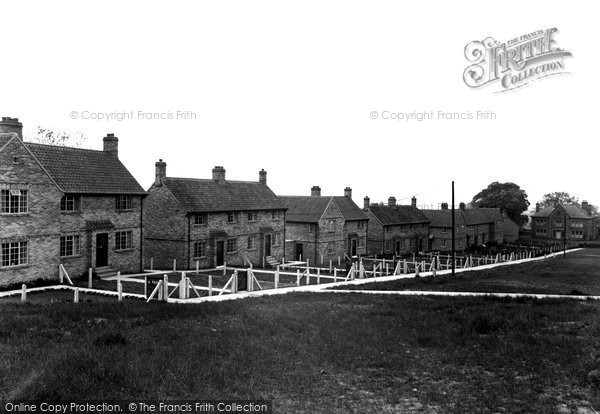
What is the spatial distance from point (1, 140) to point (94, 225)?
7908 millimetres

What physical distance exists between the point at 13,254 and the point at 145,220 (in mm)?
14699

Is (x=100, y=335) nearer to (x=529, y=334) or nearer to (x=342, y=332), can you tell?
(x=342, y=332)

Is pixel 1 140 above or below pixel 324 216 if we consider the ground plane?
above

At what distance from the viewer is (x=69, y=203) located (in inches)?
1259

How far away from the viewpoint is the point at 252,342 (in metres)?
14.0

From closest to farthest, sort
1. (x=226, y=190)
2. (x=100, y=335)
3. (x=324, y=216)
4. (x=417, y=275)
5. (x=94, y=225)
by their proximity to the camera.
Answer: (x=100, y=335), (x=94, y=225), (x=417, y=275), (x=226, y=190), (x=324, y=216)

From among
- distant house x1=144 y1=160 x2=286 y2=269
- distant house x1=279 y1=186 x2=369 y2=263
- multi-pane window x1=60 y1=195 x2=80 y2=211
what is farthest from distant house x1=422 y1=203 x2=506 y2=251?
multi-pane window x1=60 y1=195 x2=80 y2=211

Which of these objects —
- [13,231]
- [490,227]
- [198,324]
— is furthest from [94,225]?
[490,227]

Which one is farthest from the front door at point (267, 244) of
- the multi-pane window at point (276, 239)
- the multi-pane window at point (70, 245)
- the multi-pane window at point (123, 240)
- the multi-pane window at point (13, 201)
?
the multi-pane window at point (13, 201)

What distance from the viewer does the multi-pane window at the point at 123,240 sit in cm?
3519

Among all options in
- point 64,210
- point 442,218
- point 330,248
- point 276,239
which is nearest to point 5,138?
point 64,210

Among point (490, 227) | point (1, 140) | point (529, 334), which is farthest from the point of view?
point (490, 227)

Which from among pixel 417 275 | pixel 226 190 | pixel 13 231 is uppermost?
pixel 226 190

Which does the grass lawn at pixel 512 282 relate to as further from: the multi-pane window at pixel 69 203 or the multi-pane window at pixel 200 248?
the multi-pane window at pixel 69 203
